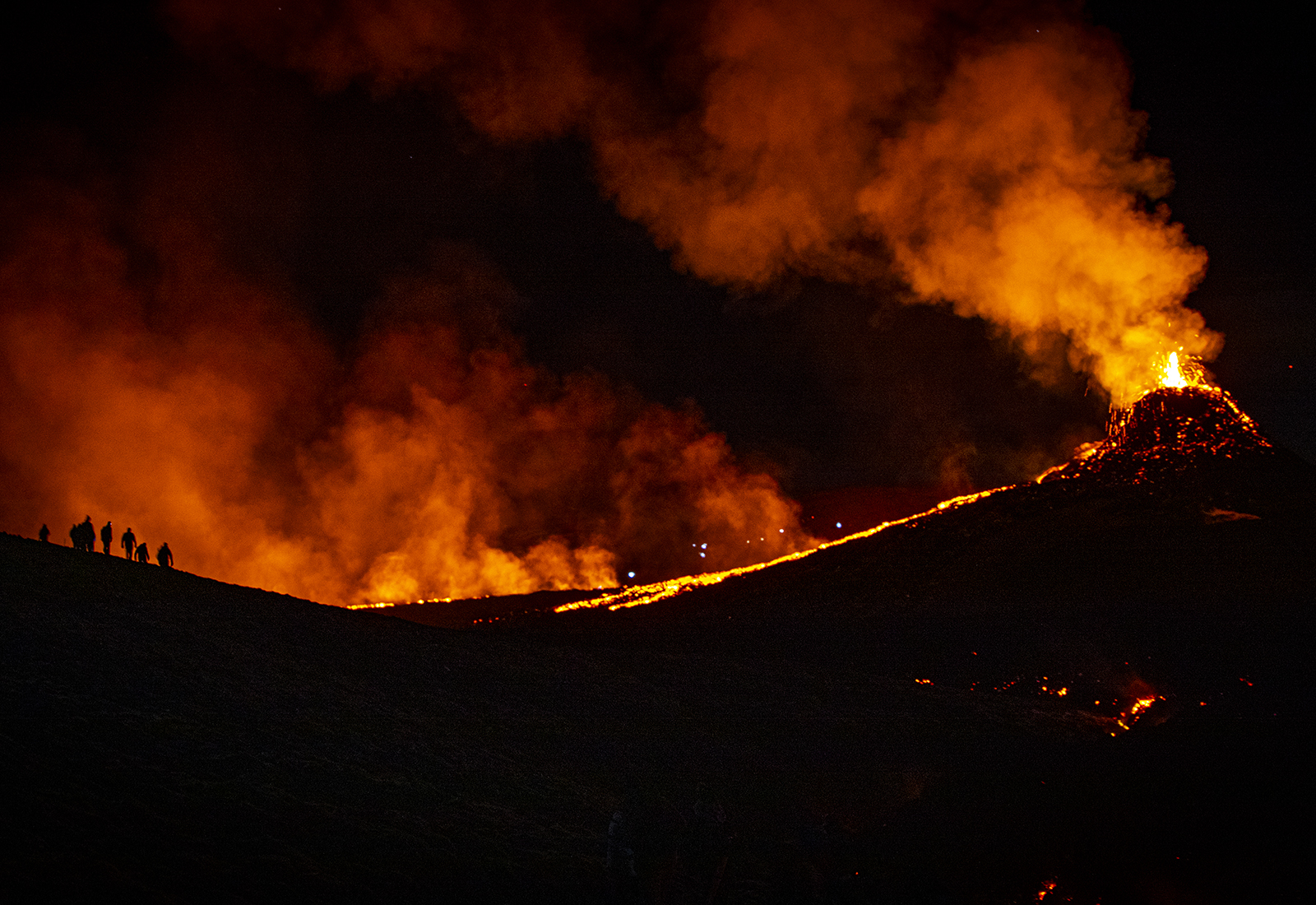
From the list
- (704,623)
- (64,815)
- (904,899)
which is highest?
(704,623)

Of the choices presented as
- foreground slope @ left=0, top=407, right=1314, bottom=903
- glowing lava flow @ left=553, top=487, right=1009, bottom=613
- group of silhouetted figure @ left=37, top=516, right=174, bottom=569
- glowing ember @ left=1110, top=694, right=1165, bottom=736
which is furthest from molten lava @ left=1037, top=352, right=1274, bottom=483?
group of silhouetted figure @ left=37, top=516, right=174, bottom=569

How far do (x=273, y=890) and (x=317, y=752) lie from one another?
4.65 meters

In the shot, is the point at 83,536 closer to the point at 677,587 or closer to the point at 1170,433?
the point at 677,587

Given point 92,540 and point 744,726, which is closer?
point 744,726

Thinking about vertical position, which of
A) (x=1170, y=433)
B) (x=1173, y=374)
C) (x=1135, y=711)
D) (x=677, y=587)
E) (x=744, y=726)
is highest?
(x=1173, y=374)

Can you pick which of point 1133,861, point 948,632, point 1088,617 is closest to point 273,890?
point 1133,861

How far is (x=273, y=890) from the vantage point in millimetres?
10438

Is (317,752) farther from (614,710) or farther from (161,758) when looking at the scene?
(614,710)

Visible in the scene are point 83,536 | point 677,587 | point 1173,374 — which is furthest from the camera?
point 1173,374

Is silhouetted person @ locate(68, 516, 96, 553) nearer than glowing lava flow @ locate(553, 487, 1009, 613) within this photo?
Yes

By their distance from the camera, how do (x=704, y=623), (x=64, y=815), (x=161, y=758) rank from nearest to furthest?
1. (x=64, y=815)
2. (x=161, y=758)
3. (x=704, y=623)

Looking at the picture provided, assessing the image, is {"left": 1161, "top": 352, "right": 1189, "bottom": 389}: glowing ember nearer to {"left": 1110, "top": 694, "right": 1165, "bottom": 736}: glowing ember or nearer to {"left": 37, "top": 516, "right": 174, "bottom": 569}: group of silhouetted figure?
{"left": 1110, "top": 694, "right": 1165, "bottom": 736}: glowing ember

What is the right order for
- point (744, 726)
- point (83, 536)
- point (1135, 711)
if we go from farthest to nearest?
point (83, 536) → point (1135, 711) → point (744, 726)

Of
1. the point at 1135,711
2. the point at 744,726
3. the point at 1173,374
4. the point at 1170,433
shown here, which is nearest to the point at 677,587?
the point at 744,726
